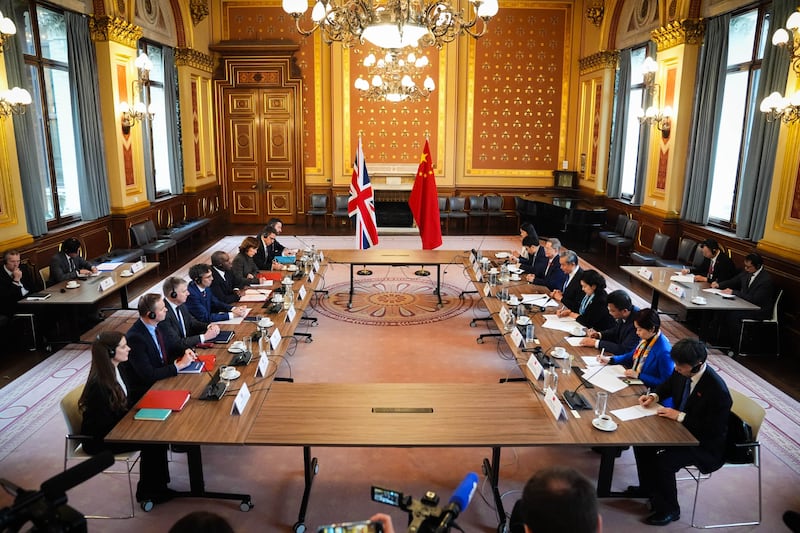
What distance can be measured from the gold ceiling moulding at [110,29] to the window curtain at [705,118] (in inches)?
345

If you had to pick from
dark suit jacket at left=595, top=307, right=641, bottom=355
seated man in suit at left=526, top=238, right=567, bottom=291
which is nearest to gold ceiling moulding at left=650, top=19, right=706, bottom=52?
seated man in suit at left=526, top=238, right=567, bottom=291

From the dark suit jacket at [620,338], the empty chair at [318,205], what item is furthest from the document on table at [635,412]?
the empty chair at [318,205]

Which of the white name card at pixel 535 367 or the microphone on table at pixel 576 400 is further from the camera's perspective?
the white name card at pixel 535 367

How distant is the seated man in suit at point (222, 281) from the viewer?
6367mm

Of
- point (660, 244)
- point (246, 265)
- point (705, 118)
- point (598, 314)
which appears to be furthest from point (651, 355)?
point (705, 118)

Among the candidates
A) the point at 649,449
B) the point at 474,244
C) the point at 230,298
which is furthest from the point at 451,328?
the point at 474,244

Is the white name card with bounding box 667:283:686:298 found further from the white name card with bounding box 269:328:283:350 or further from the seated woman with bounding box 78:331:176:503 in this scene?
the seated woman with bounding box 78:331:176:503

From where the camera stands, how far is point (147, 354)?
13.7 feet

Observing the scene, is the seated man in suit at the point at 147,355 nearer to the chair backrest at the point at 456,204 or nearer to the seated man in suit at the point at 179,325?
the seated man in suit at the point at 179,325

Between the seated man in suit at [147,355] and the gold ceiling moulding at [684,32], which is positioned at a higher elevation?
the gold ceiling moulding at [684,32]

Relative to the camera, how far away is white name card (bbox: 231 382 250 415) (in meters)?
3.58

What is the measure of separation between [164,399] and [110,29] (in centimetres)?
712

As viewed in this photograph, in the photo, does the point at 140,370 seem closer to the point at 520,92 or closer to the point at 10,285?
the point at 10,285

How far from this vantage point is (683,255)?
8766 millimetres
